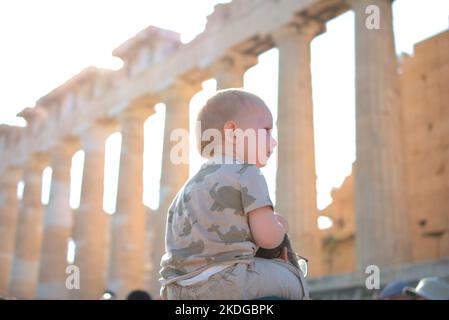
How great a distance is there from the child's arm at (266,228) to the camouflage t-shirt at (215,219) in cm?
5

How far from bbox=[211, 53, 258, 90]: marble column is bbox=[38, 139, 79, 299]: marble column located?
19.9 metres

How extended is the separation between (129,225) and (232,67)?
1301 cm

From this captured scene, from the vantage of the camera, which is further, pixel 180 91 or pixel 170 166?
pixel 180 91

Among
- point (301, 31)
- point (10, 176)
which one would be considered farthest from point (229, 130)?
point (10, 176)

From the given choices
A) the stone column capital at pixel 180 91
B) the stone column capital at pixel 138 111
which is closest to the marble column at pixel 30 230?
the stone column capital at pixel 138 111

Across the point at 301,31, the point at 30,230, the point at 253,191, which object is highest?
the point at 301,31

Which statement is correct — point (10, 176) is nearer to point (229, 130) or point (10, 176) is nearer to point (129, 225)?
point (129, 225)

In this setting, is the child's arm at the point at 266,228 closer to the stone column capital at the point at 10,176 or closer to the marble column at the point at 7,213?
the marble column at the point at 7,213

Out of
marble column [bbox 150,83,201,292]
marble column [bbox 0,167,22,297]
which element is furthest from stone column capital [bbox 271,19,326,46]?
marble column [bbox 0,167,22,297]

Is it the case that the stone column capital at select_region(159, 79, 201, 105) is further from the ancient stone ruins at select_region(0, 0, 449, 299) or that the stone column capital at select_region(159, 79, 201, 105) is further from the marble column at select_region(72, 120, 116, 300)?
the marble column at select_region(72, 120, 116, 300)

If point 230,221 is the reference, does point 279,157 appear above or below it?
above

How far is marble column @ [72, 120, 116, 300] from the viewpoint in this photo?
51.0m

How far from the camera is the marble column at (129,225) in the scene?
46.7m

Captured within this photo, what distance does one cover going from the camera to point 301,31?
3759 centimetres
